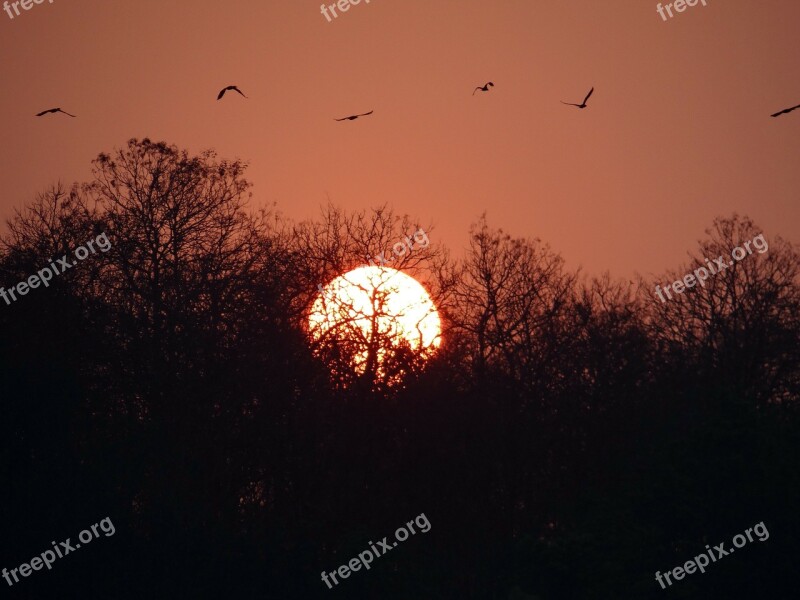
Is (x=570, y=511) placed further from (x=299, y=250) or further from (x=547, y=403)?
(x=299, y=250)

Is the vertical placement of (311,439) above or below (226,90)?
below

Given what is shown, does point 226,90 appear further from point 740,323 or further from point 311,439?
point 740,323

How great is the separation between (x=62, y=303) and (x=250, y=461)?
675cm

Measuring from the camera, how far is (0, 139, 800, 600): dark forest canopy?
830 inches

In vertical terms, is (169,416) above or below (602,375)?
above

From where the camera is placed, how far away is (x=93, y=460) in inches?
837

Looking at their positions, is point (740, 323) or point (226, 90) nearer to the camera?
point (226, 90)

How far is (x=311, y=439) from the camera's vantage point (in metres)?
28.0

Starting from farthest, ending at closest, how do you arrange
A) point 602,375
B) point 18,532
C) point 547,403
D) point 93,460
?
point 602,375 < point 547,403 < point 93,460 < point 18,532

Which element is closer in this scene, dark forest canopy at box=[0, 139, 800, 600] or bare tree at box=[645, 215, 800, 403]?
dark forest canopy at box=[0, 139, 800, 600]

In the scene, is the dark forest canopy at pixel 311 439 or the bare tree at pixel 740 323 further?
the bare tree at pixel 740 323

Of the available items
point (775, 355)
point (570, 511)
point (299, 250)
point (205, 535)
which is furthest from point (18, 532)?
point (775, 355)

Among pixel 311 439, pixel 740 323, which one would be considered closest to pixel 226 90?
pixel 311 439

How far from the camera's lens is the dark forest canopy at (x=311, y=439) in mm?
21094
